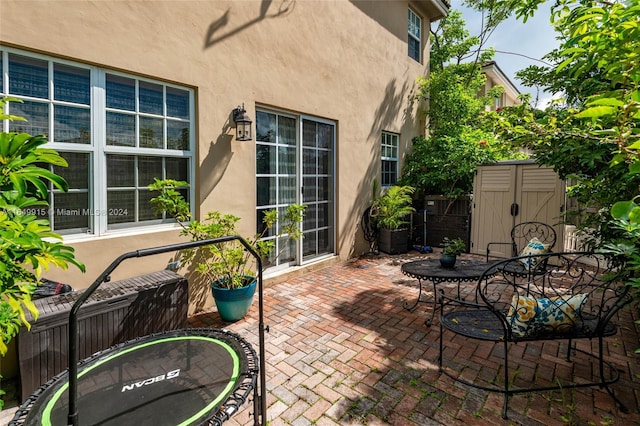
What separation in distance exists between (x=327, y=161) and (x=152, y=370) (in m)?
4.95

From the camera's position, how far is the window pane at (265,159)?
4.97m

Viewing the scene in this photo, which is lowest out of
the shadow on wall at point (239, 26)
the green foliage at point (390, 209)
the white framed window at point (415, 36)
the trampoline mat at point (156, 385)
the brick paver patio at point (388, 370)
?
the brick paver patio at point (388, 370)

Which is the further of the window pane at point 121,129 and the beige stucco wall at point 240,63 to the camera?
the window pane at point 121,129

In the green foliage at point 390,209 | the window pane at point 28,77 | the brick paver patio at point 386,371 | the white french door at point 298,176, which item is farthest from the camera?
the green foliage at point 390,209

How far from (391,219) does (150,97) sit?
5.15 metres

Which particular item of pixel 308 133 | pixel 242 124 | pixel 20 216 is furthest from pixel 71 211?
pixel 308 133

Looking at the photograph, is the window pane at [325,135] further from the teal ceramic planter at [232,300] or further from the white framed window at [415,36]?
the white framed window at [415,36]

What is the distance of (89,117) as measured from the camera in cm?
323

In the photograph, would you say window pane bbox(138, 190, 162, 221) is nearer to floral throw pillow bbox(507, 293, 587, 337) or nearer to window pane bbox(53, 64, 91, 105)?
window pane bbox(53, 64, 91, 105)

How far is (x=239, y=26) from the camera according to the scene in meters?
4.47

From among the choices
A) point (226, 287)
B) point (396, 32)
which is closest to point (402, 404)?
point (226, 287)

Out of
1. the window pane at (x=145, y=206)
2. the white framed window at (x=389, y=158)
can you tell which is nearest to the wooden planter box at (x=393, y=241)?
the white framed window at (x=389, y=158)

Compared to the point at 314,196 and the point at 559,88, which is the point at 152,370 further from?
the point at 559,88

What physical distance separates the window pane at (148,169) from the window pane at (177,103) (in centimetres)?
61
